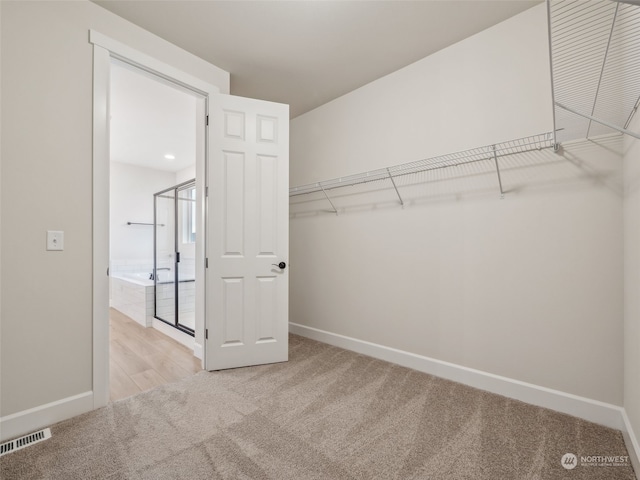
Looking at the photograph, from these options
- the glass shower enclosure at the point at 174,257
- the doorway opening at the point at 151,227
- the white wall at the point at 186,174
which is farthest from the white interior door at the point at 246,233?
the white wall at the point at 186,174

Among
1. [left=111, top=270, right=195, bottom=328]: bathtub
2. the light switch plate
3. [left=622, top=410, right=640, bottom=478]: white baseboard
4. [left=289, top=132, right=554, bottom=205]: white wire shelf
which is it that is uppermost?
[left=289, top=132, right=554, bottom=205]: white wire shelf

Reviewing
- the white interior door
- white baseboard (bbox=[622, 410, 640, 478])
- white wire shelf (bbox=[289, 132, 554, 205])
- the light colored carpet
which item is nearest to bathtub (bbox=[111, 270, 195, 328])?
the white interior door

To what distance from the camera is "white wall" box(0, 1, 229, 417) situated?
A: 158cm

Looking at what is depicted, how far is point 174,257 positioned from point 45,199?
7.69 ft

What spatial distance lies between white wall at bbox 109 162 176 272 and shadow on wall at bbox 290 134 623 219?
453 centimetres

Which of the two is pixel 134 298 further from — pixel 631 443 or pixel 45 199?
pixel 631 443

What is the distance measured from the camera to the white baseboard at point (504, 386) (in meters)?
1.69

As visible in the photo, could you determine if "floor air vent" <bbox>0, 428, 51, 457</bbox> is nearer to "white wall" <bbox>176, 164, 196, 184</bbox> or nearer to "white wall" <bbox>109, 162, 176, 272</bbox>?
"white wall" <bbox>109, 162, 176, 272</bbox>

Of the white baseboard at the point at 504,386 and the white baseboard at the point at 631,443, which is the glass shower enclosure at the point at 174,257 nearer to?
the white baseboard at the point at 504,386

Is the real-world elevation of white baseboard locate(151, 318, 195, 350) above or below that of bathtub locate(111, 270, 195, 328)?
below

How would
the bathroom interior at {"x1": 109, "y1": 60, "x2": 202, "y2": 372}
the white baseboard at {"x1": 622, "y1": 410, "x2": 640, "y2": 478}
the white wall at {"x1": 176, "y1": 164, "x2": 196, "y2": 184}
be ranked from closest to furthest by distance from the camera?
the white baseboard at {"x1": 622, "y1": 410, "x2": 640, "y2": 478} → the bathroom interior at {"x1": 109, "y1": 60, "x2": 202, "y2": 372} → the white wall at {"x1": 176, "y1": 164, "x2": 196, "y2": 184}

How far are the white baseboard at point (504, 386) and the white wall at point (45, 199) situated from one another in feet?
7.02

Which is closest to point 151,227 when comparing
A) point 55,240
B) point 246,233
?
point 246,233

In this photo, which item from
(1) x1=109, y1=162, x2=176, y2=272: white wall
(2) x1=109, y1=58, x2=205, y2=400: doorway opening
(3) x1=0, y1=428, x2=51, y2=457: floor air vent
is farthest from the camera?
(1) x1=109, y1=162, x2=176, y2=272: white wall
